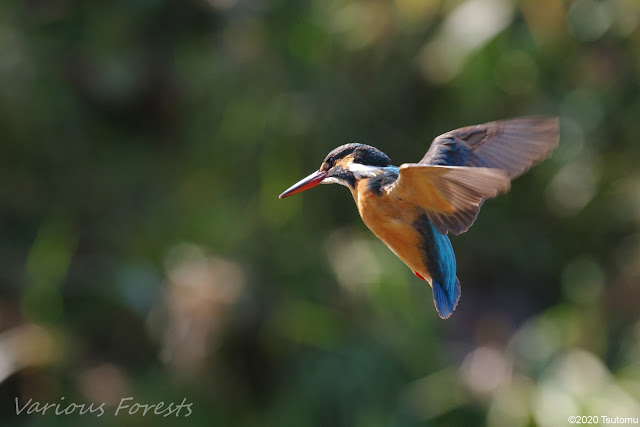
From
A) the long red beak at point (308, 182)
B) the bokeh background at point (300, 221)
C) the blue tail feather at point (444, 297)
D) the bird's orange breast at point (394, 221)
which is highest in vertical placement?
the long red beak at point (308, 182)

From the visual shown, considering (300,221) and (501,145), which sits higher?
(501,145)

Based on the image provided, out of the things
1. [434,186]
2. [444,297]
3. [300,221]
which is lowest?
[300,221]

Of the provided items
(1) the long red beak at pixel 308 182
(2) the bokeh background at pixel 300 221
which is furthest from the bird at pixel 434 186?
(2) the bokeh background at pixel 300 221

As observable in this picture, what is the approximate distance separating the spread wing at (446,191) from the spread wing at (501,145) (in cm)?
6

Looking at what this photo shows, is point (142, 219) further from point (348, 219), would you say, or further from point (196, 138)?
point (348, 219)

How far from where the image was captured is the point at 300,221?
2098 millimetres

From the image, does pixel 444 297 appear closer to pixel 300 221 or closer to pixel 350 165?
pixel 350 165

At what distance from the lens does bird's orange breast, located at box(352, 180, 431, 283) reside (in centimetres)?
53

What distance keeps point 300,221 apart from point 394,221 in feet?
5.12

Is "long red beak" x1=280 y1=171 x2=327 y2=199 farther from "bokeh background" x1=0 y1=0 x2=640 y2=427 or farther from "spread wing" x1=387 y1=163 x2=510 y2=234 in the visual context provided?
"bokeh background" x1=0 y1=0 x2=640 y2=427

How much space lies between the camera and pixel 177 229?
86.4 inches

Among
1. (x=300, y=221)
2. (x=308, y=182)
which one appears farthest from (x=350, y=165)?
(x=300, y=221)

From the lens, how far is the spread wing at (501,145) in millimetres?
526

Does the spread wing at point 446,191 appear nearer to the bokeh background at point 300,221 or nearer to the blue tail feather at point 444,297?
the blue tail feather at point 444,297
